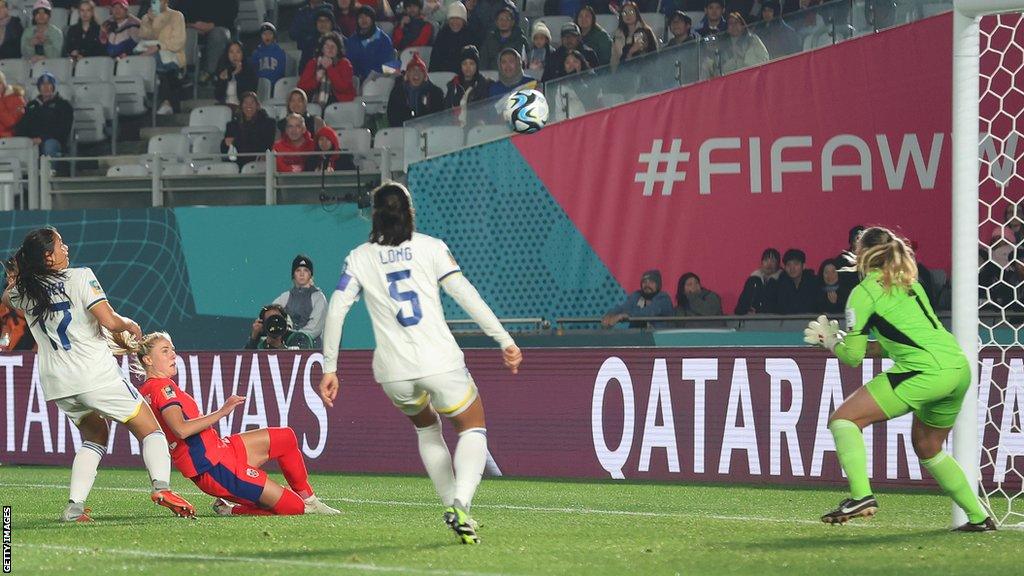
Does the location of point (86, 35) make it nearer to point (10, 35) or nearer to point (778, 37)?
point (10, 35)

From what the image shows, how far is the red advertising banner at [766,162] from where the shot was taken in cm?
1634

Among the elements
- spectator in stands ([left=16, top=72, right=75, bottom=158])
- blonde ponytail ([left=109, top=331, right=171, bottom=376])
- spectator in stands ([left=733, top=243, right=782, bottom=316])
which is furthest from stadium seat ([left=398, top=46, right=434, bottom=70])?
blonde ponytail ([left=109, top=331, right=171, bottom=376])

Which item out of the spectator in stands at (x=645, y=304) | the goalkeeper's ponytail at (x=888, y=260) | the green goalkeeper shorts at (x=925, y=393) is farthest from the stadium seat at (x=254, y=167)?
the green goalkeeper shorts at (x=925, y=393)

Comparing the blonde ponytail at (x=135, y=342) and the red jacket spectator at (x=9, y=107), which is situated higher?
the red jacket spectator at (x=9, y=107)

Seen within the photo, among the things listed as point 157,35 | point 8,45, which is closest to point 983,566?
point 157,35

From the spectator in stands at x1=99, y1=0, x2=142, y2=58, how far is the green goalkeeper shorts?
52.5ft

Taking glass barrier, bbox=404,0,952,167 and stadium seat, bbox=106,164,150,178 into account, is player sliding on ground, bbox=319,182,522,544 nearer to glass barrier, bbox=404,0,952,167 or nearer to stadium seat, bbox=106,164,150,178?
glass barrier, bbox=404,0,952,167

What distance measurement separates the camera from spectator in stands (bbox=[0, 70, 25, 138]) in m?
21.2

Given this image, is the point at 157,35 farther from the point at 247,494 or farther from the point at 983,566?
the point at 983,566

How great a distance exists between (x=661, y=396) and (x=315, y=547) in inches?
216

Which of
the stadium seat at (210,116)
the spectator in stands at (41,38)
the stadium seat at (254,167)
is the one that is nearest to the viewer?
the stadium seat at (254,167)

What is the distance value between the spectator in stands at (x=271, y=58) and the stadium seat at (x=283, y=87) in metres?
0.11

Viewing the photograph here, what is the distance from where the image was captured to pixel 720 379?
1309 cm

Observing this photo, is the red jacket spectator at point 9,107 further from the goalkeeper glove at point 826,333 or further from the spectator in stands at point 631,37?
the goalkeeper glove at point 826,333
